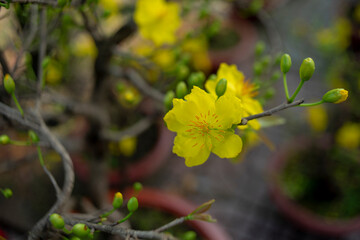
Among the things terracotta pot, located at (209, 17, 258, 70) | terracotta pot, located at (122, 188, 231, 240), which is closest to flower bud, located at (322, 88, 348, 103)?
terracotta pot, located at (122, 188, 231, 240)

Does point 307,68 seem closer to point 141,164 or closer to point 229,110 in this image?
point 229,110

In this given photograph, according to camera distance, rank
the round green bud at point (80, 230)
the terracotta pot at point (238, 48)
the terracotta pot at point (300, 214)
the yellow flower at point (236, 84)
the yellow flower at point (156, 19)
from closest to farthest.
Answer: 1. the round green bud at point (80, 230)
2. the yellow flower at point (236, 84)
3. the yellow flower at point (156, 19)
4. the terracotta pot at point (300, 214)
5. the terracotta pot at point (238, 48)

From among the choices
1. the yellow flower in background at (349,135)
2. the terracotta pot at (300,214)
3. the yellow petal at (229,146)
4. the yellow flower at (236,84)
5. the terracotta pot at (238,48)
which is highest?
the yellow flower at (236,84)

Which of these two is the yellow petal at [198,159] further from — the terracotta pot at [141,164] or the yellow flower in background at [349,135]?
the yellow flower in background at [349,135]

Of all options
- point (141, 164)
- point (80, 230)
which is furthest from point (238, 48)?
point (80, 230)

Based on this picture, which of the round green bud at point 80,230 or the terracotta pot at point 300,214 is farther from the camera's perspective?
the terracotta pot at point 300,214

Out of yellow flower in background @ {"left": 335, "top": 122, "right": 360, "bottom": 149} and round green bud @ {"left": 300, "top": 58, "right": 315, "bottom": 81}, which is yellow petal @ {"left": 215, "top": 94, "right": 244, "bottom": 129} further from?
yellow flower in background @ {"left": 335, "top": 122, "right": 360, "bottom": 149}

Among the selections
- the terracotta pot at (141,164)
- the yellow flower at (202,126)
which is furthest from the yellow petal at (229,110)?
the terracotta pot at (141,164)
